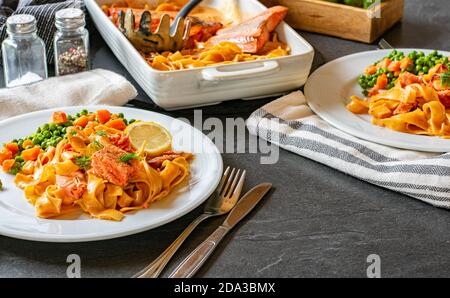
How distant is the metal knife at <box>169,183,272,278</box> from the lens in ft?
5.00

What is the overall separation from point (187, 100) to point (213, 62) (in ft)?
0.69

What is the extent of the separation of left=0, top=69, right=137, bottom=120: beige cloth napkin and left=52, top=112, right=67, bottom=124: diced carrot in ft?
0.71

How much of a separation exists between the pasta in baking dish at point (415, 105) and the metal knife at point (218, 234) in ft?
1.44

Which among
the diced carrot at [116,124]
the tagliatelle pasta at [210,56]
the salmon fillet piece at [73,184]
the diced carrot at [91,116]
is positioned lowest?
the salmon fillet piece at [73,184]

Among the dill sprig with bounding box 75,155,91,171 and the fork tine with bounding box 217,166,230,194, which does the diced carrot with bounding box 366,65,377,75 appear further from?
the dill sprig with bounding box 75,155,91,171

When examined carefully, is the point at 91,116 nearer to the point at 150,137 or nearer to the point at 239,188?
the point at 150,137

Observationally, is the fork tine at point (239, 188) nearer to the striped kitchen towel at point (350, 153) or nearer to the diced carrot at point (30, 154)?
the striped kitchen towel at point (350, 153)

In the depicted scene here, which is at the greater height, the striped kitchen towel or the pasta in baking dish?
the pasta in baking dish

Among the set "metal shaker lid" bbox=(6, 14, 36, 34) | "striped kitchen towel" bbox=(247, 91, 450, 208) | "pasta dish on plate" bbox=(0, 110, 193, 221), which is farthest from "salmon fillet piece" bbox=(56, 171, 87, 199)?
"metal shaker lid" bbox=(6, 14, 36, 34)

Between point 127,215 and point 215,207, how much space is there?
0.20m

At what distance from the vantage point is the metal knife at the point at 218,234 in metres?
1.52

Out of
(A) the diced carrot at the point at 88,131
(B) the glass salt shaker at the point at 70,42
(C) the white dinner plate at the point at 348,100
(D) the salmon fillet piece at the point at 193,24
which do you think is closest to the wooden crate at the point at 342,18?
(C) the white dinner plate at the point at 348,100

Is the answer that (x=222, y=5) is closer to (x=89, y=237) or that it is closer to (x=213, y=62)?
(x=213, y=62)

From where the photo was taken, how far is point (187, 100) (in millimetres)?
2105
